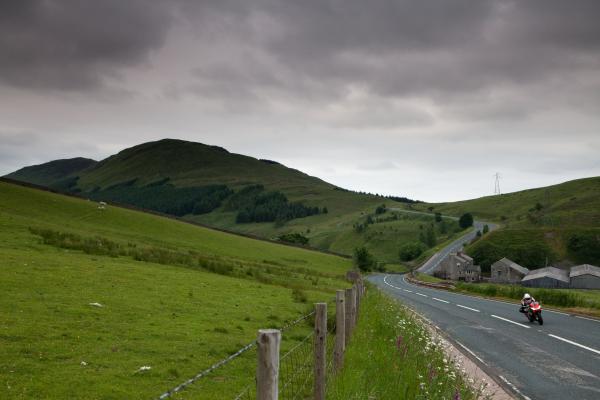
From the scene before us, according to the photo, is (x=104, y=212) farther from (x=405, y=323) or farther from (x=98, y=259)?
(x=405, y=323)

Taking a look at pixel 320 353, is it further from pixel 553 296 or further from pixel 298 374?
pixel 553 296

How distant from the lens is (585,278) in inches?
4894

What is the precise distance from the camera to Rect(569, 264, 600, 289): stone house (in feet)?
403

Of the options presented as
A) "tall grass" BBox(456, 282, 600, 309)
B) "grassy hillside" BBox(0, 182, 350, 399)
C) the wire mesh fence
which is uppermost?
"grassy hillside" BBox(0, 182, 350, 399)

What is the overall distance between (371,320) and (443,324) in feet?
21.7

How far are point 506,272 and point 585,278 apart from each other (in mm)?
19518

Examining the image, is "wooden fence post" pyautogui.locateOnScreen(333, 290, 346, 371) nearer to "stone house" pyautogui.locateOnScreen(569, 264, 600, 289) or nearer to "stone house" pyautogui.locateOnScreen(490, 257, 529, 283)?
"stone house" pyautogui.locateOnScreen(569, 264, 600, 289)

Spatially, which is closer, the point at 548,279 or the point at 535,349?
the point at 535,349

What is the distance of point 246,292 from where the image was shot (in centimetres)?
3072

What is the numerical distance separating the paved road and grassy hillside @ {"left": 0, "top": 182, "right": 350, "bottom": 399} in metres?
7.20

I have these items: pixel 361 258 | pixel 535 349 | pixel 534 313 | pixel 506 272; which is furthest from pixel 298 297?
pixel 506 272

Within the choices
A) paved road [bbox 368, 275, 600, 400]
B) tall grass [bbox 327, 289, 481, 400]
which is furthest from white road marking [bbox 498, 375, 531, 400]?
tall grass [bbox 327, 289, 481, 400]

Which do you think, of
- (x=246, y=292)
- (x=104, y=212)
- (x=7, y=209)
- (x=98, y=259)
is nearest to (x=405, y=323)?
(x=246, y=292)

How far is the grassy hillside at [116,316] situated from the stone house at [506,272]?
109699 mm
